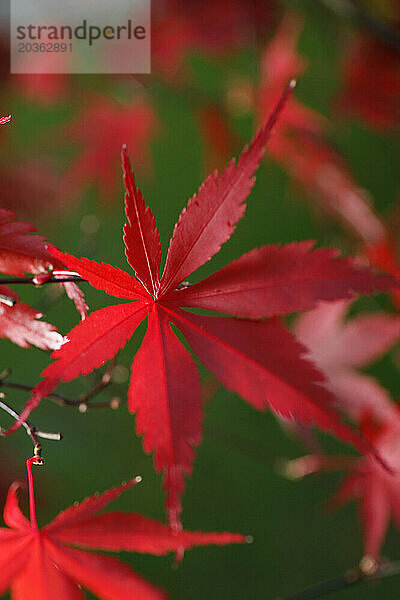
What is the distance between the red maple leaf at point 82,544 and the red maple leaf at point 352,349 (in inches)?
13.6

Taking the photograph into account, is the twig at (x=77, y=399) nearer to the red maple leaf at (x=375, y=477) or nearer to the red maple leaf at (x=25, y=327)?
the red maple leaf at (x=25, y=327)

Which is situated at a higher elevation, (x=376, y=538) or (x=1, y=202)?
(x=1, y=202)

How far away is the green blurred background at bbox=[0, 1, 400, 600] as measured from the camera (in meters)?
0.95

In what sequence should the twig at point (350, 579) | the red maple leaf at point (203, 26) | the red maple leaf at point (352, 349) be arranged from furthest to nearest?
the red maple leaf at point (203, 26) → the red maple leaf at point (352, 349) → the twig at point (350, 579)

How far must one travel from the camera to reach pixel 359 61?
2.48 ft

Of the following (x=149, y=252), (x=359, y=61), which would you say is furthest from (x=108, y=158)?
(x=149, y=252)

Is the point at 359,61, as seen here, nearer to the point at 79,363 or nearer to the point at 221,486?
the point at 79,363

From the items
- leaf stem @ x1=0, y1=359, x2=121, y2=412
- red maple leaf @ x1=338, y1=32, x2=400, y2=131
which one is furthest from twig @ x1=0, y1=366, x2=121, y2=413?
red maple leaf @ x1=338, y1=32, x2=400, y2=131

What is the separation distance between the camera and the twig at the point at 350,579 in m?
0.50

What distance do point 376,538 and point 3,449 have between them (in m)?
0.55

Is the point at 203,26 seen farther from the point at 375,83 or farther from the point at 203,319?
the point at 203,319

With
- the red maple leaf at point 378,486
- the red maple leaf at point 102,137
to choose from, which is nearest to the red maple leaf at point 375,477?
the red maple leaf at point 378,486

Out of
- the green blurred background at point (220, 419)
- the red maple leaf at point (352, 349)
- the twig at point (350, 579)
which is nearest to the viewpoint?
the twig at point (350, 579)

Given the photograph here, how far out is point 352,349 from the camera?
66 cm
